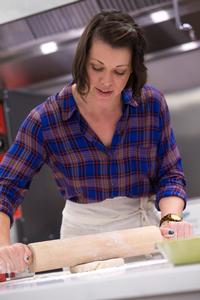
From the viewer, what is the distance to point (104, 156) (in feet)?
4.83

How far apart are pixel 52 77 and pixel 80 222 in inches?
59.4

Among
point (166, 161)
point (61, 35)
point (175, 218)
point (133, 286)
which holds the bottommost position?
point (133, 286)

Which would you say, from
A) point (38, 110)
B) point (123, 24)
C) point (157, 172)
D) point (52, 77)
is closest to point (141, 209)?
point (157, 172)

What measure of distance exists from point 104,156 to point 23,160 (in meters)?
0.22

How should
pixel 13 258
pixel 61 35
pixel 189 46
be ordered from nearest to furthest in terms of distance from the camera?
pixel 13 258 < pixel 61 35 < pixel 189 46

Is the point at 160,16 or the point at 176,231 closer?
the point at 176,231

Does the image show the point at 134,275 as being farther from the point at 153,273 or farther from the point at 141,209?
the point at 141,209

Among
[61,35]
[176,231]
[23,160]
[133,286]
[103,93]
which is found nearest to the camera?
[133,286]

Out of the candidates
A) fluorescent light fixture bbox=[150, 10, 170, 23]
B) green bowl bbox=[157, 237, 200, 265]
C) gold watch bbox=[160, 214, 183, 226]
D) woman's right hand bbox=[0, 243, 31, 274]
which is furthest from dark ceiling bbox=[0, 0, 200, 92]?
green bowl bbox=[157, 237, 200, 265]

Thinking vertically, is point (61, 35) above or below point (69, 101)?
above

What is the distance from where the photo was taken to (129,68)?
1.37 meters

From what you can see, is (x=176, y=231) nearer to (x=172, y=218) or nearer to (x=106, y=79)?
(x=172, y=218)

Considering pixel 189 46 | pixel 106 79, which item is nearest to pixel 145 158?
pixel 106 79

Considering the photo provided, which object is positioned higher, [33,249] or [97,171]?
[97,171]
